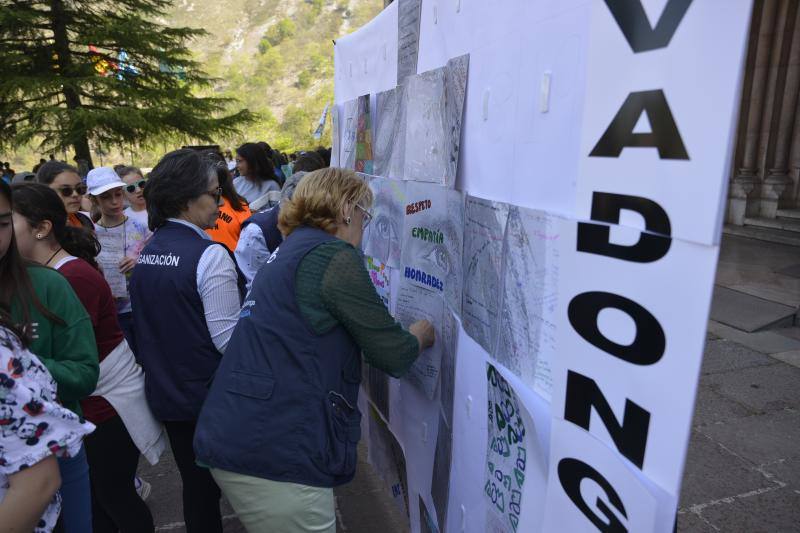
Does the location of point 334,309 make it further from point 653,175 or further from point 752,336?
point 752,336

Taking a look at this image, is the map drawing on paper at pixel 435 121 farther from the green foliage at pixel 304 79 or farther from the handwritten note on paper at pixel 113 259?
the green foliage at pixel 304 79

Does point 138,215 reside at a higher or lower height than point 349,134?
lower

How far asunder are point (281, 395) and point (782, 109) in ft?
33.0

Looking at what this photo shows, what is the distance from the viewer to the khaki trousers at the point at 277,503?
1.49 metres

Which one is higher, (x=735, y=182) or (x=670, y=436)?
(x=735, y=182)

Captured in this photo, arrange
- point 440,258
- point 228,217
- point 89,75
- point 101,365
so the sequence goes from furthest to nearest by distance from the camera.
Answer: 1. point 89,75
2. point 228,217
3. point 101,365
4. point 440,258

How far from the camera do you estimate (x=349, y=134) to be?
8.69 feet

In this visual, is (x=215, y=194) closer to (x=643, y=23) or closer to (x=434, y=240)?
(x=434, y=240)

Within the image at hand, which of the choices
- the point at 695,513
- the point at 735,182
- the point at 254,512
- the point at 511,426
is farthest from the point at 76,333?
the point at 735,182

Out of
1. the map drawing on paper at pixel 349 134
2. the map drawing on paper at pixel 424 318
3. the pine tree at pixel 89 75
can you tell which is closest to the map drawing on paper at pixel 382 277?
the map drawing on paper at pixel 424 318

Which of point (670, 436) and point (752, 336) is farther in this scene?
point (752, 336)

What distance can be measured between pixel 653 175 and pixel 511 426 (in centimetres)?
72

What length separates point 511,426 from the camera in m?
1.27

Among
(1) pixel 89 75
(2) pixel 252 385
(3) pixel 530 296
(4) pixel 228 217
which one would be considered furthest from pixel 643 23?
(1) pixel 89 75
